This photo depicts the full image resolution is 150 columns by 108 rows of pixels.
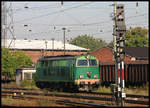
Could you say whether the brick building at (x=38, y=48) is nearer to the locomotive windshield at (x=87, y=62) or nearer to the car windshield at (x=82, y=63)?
the locomotive windshield at (x=87, y=62)

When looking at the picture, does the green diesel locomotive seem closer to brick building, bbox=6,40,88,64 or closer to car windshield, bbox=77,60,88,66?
car windshield, bbox=77,60,88,66

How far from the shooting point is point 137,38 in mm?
81750

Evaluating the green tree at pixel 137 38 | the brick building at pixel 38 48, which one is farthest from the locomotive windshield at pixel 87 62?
the brick building at pixel 38 48

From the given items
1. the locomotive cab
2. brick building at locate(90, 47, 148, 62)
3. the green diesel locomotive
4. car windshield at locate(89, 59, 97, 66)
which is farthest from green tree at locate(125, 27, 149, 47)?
the locomotive cab

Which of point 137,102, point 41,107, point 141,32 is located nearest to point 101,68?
point 137,102

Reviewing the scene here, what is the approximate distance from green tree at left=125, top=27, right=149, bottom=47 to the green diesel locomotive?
5333 cm

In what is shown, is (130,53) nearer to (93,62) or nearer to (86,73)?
(93,62)

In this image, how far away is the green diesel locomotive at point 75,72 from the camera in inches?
986

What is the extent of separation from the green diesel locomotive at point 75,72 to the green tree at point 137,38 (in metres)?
53.3

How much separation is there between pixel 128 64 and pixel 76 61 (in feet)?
21.6

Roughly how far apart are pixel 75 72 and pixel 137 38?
5912cm

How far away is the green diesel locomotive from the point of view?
2505 cm

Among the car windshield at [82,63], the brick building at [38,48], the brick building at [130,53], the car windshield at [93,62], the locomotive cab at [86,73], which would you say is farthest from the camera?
the brick building at [38,48]

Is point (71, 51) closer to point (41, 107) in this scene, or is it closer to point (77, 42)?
point (77, 42)
